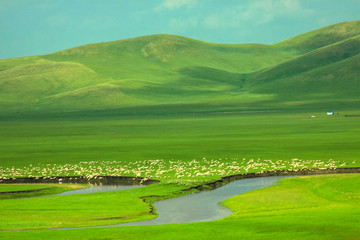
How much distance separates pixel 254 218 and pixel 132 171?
83.3 ft

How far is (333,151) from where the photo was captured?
236 feet

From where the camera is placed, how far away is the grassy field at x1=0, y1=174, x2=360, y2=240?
28.7 meters

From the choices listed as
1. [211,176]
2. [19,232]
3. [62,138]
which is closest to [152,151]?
[211,176]

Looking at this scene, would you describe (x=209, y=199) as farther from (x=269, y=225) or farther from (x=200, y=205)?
(x=269, y=225)

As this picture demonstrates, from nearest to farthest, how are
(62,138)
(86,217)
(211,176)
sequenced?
(86,217)
(211,176)
(62,138)

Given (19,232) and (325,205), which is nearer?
(19,232)

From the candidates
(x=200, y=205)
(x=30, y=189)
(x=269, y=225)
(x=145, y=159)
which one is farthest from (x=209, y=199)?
(x=145, y=159)

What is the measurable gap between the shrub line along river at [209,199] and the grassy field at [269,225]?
1.50 metres

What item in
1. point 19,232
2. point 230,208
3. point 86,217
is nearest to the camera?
point 19,232

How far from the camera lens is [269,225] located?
3066cm

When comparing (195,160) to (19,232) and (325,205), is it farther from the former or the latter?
(19,232)

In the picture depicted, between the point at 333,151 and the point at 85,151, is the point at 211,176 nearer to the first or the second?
the point at 333,151

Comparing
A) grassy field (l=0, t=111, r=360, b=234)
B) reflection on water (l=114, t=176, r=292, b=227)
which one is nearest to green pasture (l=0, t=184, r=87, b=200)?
grassy field (l=0, t=111, r=360, b=234)

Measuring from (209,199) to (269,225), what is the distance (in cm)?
1367
